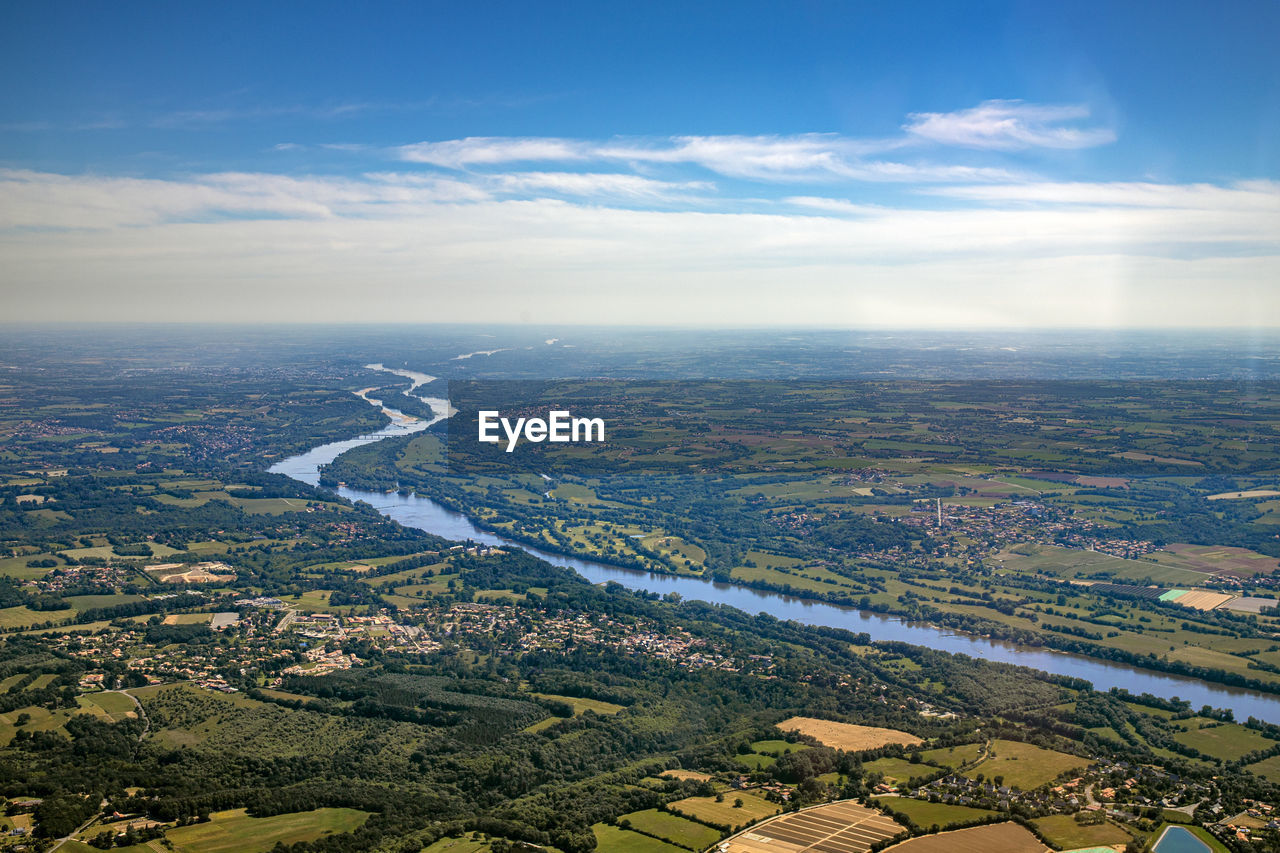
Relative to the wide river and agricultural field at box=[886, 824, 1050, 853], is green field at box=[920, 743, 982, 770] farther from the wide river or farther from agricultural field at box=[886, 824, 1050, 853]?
the wide river

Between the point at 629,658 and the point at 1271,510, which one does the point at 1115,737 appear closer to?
the point at 629,658

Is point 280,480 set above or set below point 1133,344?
below

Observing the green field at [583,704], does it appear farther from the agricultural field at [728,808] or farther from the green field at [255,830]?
the green field at [255,830]

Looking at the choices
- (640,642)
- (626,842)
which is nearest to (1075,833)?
(626,842)

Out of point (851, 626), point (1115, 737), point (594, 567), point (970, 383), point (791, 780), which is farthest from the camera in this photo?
point (970, 383)

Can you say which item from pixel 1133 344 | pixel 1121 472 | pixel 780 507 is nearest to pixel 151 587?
pixel 780 507
